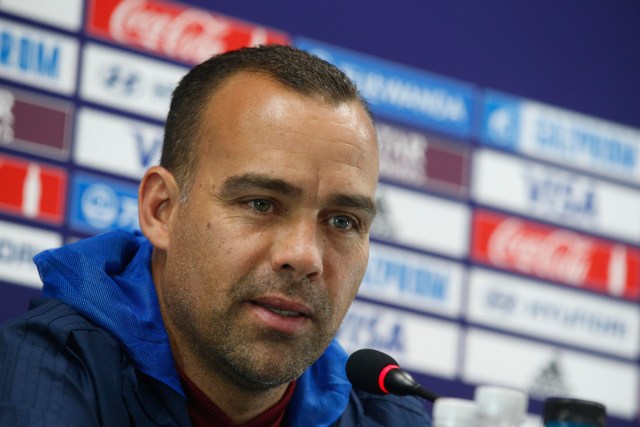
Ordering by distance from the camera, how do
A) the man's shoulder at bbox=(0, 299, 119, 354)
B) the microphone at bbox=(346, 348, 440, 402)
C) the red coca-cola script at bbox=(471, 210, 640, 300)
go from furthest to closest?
the red coca-cola script at bbox=(471, 210, 640, 300), the man's shoulder at bbox=(0, 299, 119, 354), the microphone at bbox=(346, 348, 440, 402)

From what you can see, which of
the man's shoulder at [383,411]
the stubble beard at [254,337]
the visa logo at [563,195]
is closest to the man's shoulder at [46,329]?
the stubble beard at [254,337]

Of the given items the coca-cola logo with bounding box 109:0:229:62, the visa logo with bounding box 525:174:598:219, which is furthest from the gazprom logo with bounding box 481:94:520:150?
the coca-cola logo with bounding box 109:0:229:62

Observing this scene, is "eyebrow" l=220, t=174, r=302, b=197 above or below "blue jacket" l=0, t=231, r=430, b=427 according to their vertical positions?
above

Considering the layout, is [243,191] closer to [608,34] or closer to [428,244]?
[428,244]

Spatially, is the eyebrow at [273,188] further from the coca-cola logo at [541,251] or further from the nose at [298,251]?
the coca-cola logo at [541,251]

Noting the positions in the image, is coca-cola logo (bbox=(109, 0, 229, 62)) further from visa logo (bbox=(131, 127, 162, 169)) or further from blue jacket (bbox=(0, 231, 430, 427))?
blue jacket (bbox=(0, 231, 430, 427))

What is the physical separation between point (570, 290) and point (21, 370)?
8.08 feet

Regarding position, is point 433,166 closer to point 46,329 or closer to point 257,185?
point 257,185

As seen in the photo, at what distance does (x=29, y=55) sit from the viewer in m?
2.85

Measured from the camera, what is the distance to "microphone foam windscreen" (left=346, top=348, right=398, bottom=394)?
4.88 feet

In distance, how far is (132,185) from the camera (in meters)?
2.93

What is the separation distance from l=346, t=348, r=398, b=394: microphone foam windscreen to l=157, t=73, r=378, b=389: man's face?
0.13 metres

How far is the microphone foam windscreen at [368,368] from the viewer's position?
1.49 metres

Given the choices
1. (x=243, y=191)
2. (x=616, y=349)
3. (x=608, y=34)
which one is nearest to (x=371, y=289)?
(x=616, y=349)
